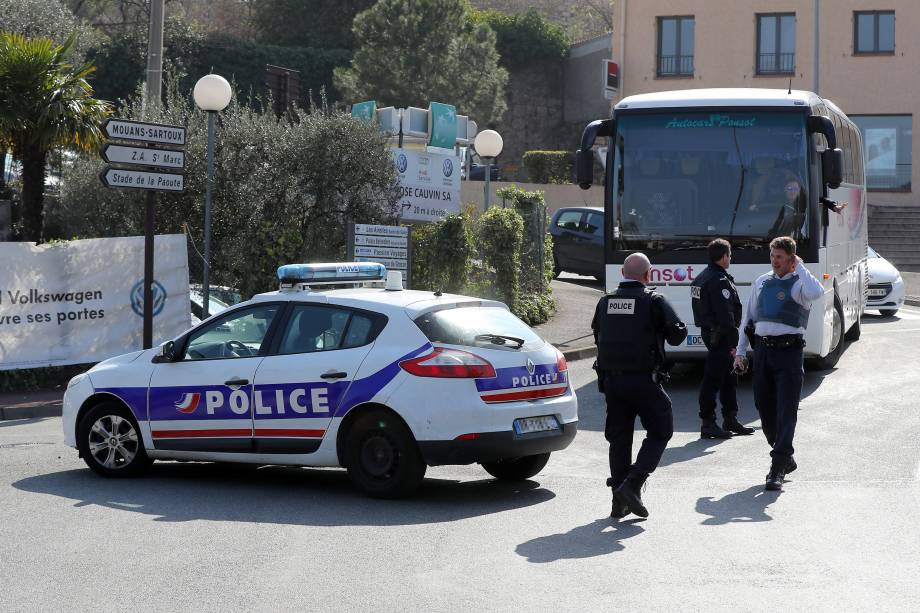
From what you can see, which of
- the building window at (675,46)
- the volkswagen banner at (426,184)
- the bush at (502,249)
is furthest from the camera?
the building window at (675,46)

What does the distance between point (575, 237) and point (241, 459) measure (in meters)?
19.8

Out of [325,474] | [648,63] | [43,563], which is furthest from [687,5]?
[43,563]

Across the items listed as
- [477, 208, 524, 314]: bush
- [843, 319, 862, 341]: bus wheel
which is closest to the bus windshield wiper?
[843, 319, 862, 341]: bus wheel

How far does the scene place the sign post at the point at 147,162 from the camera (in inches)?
573

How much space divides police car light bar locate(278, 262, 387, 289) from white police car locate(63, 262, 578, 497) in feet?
0.04

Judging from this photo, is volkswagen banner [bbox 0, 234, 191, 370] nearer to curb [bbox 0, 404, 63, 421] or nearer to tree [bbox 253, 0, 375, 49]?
curb [bbox 0, 404, 63, 421]

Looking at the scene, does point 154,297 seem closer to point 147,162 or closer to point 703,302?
point 147,162

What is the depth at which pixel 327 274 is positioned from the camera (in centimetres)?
991

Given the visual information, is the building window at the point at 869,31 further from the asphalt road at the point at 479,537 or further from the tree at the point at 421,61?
the asphalt road at the point at 479,537

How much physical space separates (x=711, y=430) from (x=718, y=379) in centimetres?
47

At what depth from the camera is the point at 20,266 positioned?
616 inches

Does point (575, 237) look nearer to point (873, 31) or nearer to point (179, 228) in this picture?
point (179, 228)

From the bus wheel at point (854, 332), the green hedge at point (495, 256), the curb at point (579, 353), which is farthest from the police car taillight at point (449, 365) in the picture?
the bus wheel at point (854, 332)

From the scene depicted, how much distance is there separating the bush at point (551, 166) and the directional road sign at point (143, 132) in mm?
29190
